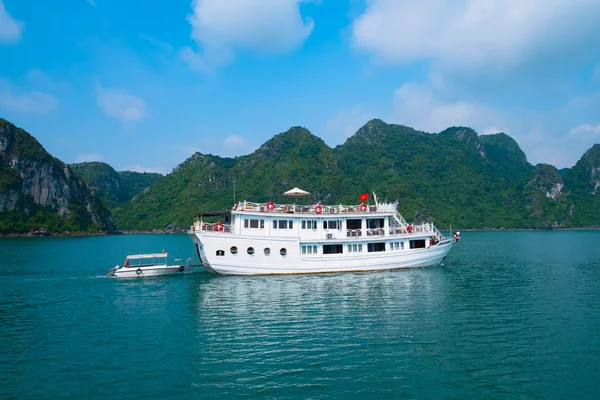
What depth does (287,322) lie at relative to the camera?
20203 mm

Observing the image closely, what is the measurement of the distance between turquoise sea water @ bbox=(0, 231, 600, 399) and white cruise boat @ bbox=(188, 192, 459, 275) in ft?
9.52

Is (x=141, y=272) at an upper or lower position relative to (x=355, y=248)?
lower

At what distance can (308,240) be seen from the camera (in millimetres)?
34469

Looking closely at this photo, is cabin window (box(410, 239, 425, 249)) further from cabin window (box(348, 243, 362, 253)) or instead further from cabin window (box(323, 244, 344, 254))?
cabin window (box(323, 244, 344, 254))

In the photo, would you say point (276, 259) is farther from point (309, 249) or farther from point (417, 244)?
point (417, 244)

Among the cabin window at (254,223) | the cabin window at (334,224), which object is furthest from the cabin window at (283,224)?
the cabin window at (334,224)

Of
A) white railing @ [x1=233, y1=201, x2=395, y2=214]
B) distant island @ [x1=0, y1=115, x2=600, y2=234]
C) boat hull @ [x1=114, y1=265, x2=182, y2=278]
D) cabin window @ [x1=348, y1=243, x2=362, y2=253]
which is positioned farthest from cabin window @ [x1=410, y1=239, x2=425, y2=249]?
distant island @ [x1=0, y1=115, x2=600, y2=234]

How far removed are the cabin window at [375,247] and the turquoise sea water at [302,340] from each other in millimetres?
5509

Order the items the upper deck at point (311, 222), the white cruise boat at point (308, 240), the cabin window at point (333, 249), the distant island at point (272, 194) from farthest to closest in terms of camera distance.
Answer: the distant island at point (272, 194) → the cabin window at point (333, 249) → the upper deck at point (311, 222) → the white cruise boat at point (308, 240)

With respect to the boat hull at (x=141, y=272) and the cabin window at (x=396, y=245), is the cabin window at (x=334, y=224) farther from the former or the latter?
the boat hull at (x=141, y=272)

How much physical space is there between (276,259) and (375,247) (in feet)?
30.5

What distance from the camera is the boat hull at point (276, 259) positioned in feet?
108

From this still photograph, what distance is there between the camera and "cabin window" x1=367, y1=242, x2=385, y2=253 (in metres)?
36.4

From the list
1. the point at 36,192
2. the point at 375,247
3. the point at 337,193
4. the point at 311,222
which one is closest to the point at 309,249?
the point at 311,222
